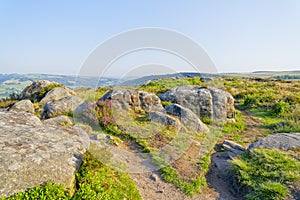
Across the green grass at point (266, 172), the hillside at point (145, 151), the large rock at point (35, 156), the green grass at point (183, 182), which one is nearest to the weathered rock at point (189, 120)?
the hillside at point (145, 151)

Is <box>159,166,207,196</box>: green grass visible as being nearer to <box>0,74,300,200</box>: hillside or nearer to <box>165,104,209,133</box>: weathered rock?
<box>0,74,300,200</box>: hillside

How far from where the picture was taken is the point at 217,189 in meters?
7.20

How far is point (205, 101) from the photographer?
14703 millimetres

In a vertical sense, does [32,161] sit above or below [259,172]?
above

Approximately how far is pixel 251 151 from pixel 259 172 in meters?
1.46

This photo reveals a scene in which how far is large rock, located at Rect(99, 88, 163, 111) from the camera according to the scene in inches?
506

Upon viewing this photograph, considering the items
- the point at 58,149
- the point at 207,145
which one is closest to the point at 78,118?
the point at 58,149

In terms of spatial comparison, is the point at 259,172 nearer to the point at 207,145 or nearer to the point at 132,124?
the point at 207,145

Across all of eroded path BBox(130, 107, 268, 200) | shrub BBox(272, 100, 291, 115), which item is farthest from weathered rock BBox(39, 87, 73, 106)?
shrub BBox(272, 100, 291, 115)

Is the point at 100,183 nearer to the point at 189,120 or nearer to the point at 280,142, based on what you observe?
the point at 189,120

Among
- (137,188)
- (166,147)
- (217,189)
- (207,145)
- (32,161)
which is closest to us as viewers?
(32,161)

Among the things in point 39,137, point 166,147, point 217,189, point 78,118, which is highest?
point 39,137

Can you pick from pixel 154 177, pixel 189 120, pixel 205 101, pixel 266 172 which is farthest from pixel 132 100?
pixel 266 172

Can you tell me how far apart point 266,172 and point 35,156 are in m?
7.28
